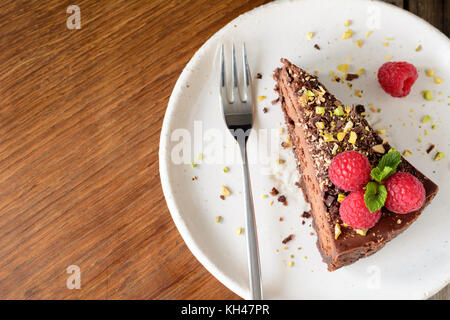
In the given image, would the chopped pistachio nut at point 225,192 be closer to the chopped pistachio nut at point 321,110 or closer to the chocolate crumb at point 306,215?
the chocolate crumb at point 306,215

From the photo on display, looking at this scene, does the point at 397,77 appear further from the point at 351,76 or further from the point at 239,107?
the point at 239,107

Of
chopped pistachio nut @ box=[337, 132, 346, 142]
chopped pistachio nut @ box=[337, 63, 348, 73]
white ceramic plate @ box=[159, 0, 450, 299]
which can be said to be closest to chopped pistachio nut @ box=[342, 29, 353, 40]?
white ceramic plate @ box=[159, 0, 450, 299]

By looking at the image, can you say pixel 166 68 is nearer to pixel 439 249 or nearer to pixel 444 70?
pixel 444 70

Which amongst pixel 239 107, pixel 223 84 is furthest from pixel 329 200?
pixel 223 84

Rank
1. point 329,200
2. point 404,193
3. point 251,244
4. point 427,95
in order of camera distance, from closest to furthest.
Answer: point 404,193 < point 329,200 < point 251,244 < point 427,95

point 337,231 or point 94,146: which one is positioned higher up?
point 94,146

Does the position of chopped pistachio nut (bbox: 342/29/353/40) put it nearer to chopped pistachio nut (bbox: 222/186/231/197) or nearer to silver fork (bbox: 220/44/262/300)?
silver fork (bbox: 220/44/262/300)

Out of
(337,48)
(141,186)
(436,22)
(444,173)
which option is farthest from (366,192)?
(436,22)

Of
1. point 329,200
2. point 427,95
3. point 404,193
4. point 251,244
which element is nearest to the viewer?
point 404,193
